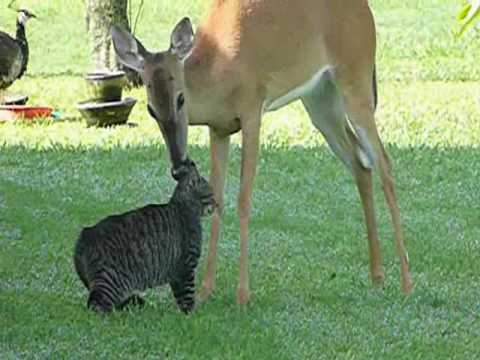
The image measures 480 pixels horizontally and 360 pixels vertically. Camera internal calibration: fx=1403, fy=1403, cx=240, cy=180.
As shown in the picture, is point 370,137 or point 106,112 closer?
point 370,137

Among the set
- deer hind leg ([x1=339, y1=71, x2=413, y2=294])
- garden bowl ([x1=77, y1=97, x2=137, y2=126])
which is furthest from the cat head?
garden bowl ([x1=77, y1=97, x2=137, y2=126])

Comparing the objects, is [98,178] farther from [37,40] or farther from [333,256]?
[37,40]

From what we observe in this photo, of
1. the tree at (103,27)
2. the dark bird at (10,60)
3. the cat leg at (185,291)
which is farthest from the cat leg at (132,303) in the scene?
the tree at (103,27)

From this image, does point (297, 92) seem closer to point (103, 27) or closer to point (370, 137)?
point (370, 137)

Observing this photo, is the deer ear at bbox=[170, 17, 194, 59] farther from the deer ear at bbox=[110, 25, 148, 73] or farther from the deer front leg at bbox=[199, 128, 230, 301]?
the deer front leg at bbox=[199, 128, 230, 301]

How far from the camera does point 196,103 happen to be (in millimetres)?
7086

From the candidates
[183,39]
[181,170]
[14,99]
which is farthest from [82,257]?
[14,99]

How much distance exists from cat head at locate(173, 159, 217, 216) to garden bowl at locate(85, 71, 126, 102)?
19.8 ft

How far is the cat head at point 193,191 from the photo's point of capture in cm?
707

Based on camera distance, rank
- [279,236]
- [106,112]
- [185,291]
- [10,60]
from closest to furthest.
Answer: [185,291], [279,236], [106,112], [10,60]

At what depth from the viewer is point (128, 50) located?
22.7 ft

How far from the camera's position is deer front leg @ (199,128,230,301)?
752cm

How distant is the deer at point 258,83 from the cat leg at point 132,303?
0.52 meters

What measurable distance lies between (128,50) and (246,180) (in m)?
0.98
